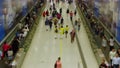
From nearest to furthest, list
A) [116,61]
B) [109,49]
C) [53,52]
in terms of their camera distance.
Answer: [116,61]
[109,49]
[53,52]

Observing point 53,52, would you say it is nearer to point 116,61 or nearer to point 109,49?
point 109,49

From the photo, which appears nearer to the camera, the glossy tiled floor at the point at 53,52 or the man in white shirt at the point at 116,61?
the man in white shirt at the point at 116,61

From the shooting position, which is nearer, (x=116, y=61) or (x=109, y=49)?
(x=116, y=61)

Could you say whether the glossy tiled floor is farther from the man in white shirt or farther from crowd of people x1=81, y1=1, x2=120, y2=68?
the man in white shirt

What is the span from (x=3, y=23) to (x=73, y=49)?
5.32 meters

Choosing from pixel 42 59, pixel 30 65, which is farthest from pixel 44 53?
pixel 30 65

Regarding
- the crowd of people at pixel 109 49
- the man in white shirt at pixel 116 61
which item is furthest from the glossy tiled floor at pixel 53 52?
the man in white shirt at pixel 116 61

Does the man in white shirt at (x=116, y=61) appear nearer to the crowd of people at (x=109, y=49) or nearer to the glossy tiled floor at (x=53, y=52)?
the crowd of people at (x=109, y=49)

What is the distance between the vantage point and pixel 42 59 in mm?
19391

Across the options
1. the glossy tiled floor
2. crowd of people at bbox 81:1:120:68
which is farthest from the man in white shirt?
the glossy tiled floor

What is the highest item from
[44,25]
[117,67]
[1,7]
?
[1,7]

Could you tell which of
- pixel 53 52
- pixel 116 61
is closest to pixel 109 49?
pixel 53 52

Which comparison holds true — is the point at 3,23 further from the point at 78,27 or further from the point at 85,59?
the point at 78,27

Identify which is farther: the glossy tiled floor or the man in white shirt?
the glossy tiled floor
